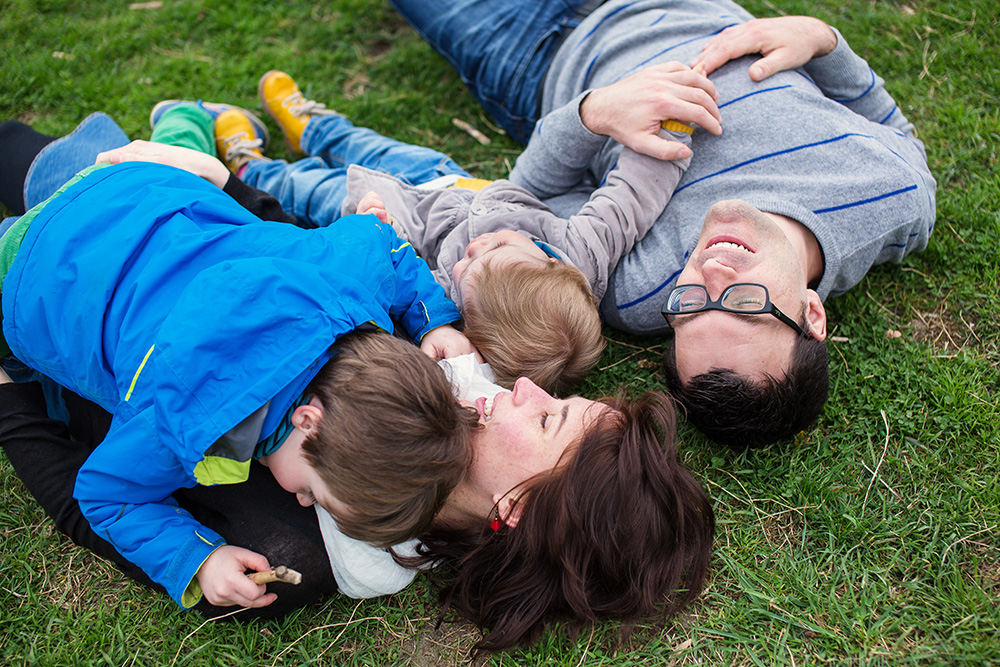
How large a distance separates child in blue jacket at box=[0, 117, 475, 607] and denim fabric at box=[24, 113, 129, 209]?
673 millimetres

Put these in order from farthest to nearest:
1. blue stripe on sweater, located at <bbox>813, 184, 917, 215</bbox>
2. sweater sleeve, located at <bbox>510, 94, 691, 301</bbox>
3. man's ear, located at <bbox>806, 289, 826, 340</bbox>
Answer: sweater sleeve, located at <bbox>510, 94, 691, 301</bbox> < blue stripe on sweater, located at <bbox>813, 184, 917, 215</bbox> < man's ear, located at <bbox>806, 289, 826, 340</bbox>

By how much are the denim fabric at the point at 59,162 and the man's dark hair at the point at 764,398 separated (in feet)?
10.7

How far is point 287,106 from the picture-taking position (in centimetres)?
413

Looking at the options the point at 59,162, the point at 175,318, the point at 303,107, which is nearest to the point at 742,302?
the point at 175,318

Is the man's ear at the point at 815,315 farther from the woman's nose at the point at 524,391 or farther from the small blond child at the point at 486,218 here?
the woman's nose at the point at 524,391

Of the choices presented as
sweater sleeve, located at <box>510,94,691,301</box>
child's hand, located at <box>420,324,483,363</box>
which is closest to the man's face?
sweater sleeve, located at <box>510,94,691,301</box>

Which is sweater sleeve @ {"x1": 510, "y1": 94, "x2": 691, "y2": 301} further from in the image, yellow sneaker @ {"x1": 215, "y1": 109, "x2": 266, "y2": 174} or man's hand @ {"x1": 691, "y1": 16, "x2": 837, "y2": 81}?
yellow sneaker @ {"x1": 215, "y1": 109, "x2": 266, "y2": 174}

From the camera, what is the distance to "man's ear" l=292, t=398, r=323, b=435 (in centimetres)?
223

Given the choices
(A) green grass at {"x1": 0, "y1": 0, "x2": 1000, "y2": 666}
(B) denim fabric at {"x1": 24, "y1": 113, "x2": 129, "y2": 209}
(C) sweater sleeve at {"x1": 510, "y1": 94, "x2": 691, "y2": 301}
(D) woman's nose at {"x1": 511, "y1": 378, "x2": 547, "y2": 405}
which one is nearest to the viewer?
(D) woman's nose at {"x1": 511, "y1": 378, "x2": 547, "y2": 405}

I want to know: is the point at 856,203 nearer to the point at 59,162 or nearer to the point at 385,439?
the point at 385,439

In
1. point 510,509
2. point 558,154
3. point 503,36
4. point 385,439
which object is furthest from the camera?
point 503,36

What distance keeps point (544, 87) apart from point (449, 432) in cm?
258

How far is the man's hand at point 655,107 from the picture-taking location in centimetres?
311

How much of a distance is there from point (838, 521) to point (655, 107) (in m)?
2.12
